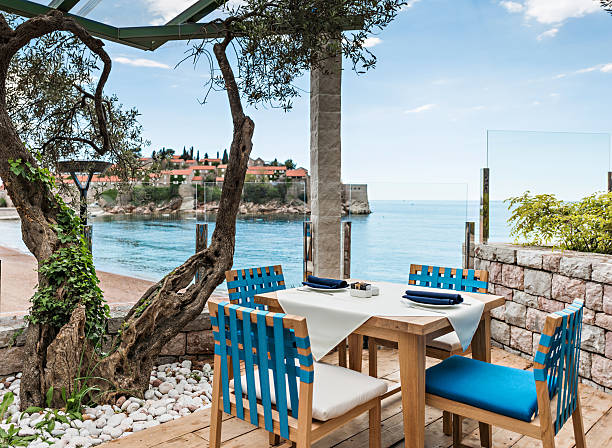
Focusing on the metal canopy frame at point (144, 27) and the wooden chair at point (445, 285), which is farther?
the metal canopy frame at point (144, 27)

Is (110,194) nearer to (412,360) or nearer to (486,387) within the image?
(412,360)

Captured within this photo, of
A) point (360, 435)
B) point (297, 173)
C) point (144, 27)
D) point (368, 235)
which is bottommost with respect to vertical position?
point (360, 435)

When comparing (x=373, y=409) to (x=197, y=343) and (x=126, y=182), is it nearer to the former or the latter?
(x=197, y=343)

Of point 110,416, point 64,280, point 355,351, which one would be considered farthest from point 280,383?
point 64,280

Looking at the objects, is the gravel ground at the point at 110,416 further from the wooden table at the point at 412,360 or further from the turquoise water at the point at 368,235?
the wooden table at the point at 412,360

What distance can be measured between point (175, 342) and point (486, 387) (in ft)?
7.95

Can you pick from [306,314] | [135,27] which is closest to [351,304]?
[306,314]

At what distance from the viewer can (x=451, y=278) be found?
302 cm

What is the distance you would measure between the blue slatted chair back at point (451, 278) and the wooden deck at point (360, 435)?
0.78 meters

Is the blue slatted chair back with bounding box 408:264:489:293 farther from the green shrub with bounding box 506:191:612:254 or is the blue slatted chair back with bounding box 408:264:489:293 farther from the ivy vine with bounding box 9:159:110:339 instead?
the ivy vine with bounding box 9:159:110:339

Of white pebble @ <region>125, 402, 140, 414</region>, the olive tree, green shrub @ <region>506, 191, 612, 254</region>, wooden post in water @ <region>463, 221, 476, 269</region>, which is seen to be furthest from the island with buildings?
white pebble @ <region>125, 402, 140, 414</region>

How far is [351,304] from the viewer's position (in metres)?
2.33

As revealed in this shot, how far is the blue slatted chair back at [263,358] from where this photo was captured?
167cm

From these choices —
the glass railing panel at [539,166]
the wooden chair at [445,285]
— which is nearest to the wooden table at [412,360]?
the wooden chair at [445,285]
